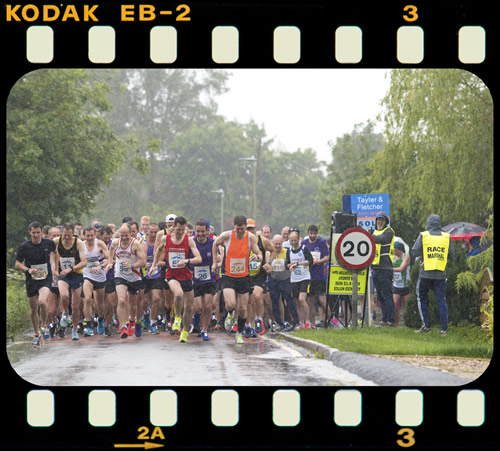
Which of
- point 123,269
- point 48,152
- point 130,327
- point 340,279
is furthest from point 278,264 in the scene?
point 48,152

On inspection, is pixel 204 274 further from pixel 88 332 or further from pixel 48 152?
pixel 48 152

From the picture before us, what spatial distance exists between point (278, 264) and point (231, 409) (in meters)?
12.6

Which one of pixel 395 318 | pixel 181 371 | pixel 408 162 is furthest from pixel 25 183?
pixel 181 371

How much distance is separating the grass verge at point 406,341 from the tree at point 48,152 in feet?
37.2

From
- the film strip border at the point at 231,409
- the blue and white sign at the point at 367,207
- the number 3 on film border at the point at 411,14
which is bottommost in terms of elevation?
the film strip border at the point at 231,409

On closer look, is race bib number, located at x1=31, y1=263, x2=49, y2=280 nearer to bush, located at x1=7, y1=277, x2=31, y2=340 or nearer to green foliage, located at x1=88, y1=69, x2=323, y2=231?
bush, located at x1=7, y1=277, x2=31, y2=340

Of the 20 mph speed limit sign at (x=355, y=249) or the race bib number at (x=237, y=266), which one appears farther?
the 20 mph speed limit sign at (x=355, y=249)

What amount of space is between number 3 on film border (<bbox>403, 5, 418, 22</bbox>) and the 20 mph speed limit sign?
9.46 m

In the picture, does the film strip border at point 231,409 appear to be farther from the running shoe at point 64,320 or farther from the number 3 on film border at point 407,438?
the running shoe at point 64,320

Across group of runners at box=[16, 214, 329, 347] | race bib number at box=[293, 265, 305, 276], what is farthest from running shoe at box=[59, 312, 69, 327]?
race bib number at box=[293, 265, 305, 276]

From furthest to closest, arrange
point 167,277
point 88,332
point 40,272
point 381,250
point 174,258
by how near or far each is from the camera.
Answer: point 381,250
point 88,332
point 167,277
point 174,258
point 40,272

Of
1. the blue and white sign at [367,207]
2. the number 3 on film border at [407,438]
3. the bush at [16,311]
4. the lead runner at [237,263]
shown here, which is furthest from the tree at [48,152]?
the number 3 on film border at [407,438]

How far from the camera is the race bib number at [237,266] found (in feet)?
50.2

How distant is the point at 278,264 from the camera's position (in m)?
18.8
